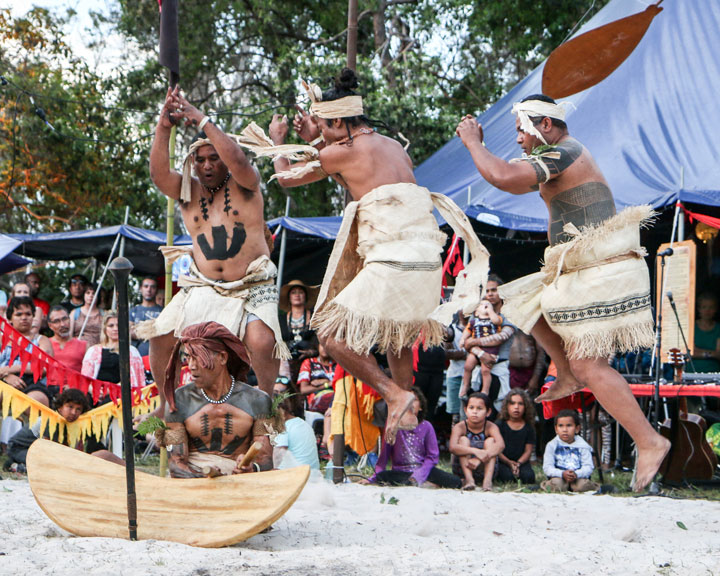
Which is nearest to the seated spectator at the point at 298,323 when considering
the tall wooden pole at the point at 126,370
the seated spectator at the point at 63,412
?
the seated spectator at the point at 63,412

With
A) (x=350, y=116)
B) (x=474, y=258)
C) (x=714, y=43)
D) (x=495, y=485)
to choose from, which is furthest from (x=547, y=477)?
(x=714, y=43)

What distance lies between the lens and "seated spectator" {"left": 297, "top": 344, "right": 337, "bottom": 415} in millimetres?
8234

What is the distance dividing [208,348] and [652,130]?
246 inches

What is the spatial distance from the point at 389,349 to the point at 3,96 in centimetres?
1394

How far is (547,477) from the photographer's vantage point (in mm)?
6840

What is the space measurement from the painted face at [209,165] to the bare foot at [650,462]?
2.59 metres

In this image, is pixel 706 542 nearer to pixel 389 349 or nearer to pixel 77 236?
pixel 389 349

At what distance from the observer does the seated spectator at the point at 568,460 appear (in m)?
6.57

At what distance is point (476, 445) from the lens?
688 centimetres

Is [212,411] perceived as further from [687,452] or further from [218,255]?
[687,452]

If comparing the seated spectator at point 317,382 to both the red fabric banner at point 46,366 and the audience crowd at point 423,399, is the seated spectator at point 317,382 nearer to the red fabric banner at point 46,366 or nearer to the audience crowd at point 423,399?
the audience crowd at point 423,399

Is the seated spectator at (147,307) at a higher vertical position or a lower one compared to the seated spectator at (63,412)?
higher

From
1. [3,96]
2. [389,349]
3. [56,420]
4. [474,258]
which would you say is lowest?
[56,420]

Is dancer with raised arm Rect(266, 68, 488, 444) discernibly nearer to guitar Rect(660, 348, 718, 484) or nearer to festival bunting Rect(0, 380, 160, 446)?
festival bunting Rect(0, 380, 160, 446)
